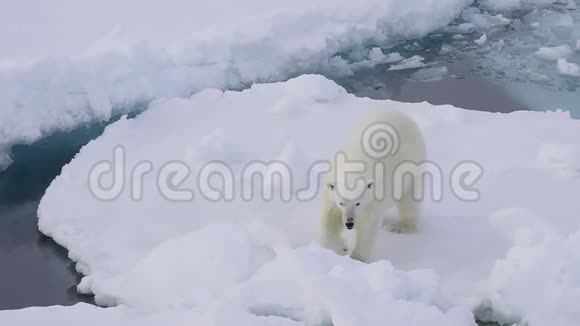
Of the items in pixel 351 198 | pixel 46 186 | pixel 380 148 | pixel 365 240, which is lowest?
pixel 365 240

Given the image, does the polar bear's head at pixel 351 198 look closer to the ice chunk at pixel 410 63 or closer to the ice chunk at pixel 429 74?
the ice chunk at pixel 429 74

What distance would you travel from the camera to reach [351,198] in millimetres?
3312

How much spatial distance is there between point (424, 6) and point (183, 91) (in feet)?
9.72

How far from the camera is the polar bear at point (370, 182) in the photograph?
335cm

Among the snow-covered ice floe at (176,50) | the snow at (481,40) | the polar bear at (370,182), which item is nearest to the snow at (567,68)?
the snow at (481,40)

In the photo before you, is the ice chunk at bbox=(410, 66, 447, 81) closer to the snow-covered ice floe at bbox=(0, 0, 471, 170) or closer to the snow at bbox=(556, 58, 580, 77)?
the snow-covered ice floe at bbox=(0, 0, 471, 170)

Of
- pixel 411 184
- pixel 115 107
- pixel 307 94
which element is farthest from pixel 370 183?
pixel 115 107

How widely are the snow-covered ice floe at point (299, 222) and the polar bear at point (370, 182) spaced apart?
0.15 m

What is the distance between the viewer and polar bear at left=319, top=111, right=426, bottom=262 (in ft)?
11.0

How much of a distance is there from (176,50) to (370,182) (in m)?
2.92

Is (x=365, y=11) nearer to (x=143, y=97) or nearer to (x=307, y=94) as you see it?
(x=307, y=94)

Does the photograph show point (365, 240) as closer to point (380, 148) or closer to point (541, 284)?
point (380, 148)

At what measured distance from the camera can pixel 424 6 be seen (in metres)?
7.49

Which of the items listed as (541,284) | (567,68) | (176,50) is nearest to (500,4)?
(567,68)
